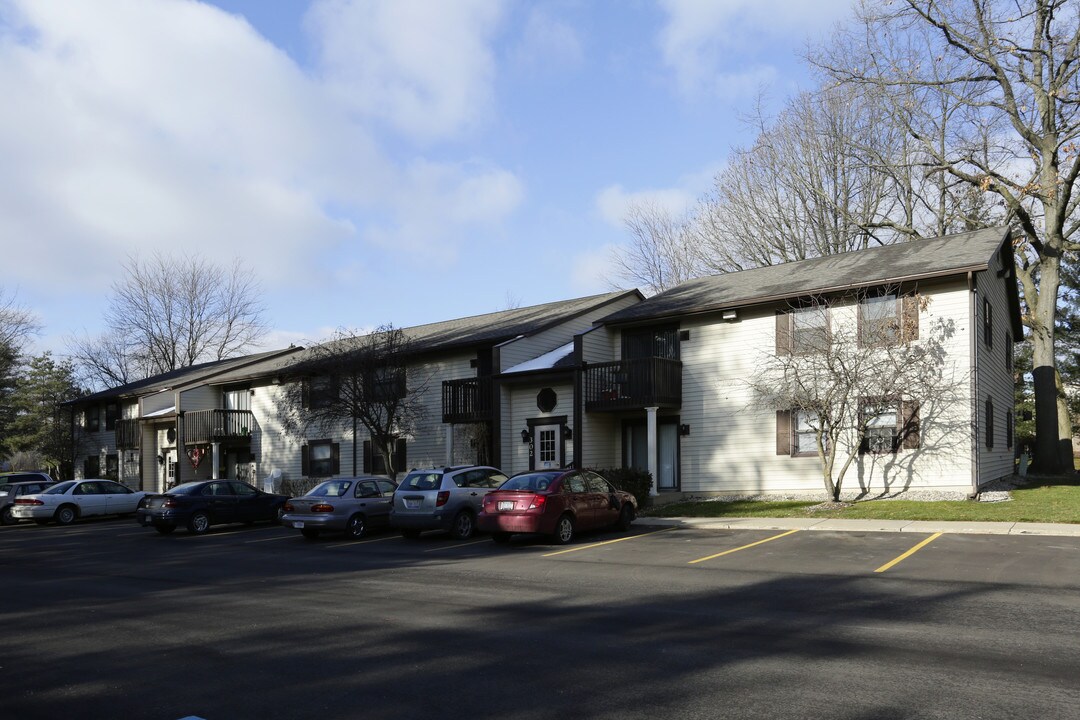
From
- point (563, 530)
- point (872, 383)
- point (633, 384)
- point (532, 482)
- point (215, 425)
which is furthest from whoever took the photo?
point (215, 425)

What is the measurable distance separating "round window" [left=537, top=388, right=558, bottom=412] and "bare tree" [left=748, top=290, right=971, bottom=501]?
290 inches

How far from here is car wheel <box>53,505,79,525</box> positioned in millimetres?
27453

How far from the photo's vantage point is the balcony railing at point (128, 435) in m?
44.0

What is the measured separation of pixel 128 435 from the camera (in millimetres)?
44656

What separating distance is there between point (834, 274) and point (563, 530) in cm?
1243

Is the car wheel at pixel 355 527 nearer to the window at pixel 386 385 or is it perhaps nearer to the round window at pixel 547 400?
the window at pixel 386 385

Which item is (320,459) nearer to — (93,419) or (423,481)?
(423,481)

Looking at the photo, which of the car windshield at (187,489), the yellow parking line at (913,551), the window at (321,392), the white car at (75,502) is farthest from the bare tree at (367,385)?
the yellow parking line at (913,551)

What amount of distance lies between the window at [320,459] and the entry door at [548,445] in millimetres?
10403

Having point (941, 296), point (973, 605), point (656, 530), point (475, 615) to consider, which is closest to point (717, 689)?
point (475, 615)

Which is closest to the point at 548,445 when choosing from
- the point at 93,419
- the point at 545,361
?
the point at 545,361

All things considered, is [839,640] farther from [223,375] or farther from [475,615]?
[223,375]

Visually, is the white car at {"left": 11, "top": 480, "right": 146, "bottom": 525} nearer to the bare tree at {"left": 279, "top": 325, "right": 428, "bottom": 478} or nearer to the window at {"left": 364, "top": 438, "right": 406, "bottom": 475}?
the bare tree at {"left": 279, "top": 325, "right": 428, "bottom": 478}

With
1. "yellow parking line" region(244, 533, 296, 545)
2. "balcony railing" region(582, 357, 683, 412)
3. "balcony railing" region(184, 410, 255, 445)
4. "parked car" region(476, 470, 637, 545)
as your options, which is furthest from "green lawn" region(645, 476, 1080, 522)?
"balcony railing" region(184, 410, 255, 445)
